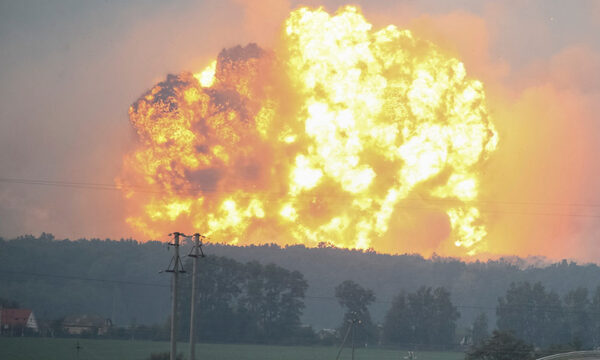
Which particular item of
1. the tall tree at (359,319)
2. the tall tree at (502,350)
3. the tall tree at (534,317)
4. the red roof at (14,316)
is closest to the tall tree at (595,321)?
the tall tree at (534,317)

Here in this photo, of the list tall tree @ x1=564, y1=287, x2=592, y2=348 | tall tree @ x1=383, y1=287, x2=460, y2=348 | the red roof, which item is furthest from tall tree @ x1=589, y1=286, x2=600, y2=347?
the red roof

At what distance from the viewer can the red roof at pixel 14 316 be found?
530 ft

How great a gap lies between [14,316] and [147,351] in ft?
125

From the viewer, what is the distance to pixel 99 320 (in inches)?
7293

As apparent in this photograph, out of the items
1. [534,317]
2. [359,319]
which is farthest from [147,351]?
[534,317]

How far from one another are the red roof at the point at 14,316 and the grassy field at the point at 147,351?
10.6 meters

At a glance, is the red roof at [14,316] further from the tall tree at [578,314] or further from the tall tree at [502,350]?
the tall tree at [578,314]

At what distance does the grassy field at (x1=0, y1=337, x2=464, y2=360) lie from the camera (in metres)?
132

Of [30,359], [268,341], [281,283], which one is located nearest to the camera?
[30,359]

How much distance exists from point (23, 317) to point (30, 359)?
45.3 m

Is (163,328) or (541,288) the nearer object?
(163,328)

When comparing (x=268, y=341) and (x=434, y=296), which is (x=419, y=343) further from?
(x=268, y=341)

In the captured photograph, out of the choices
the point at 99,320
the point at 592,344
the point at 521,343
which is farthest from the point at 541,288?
the point at 99,320

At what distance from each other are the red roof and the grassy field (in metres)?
10.6
